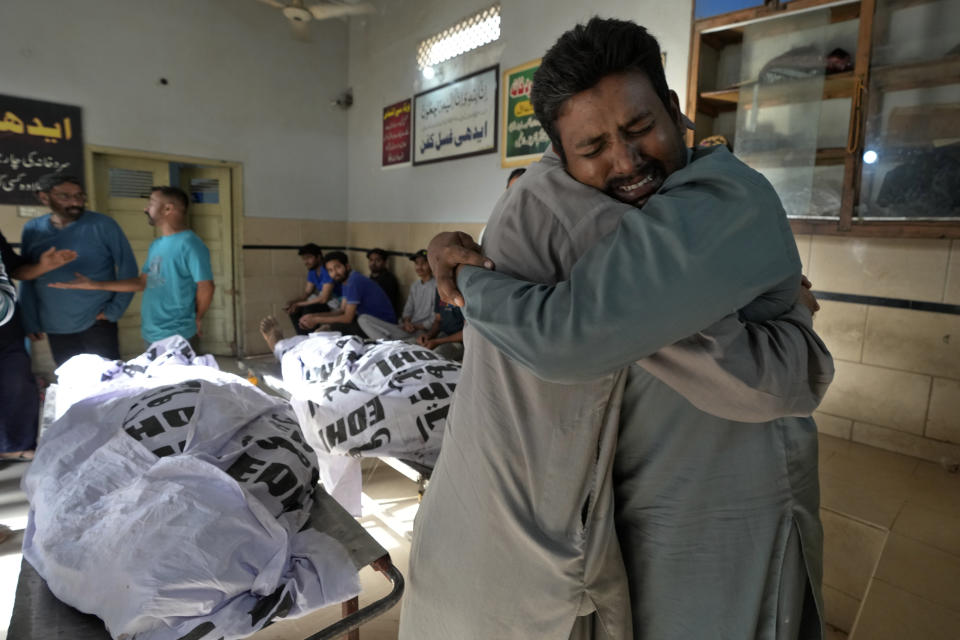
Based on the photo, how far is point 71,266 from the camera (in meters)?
3.20

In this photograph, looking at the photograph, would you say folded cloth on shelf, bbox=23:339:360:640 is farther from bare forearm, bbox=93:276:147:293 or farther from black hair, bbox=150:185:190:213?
black hair, bbox=150:185:190:213

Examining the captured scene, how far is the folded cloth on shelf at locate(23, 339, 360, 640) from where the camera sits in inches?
40.5

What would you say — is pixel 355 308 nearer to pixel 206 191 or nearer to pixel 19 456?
pixel 19 456

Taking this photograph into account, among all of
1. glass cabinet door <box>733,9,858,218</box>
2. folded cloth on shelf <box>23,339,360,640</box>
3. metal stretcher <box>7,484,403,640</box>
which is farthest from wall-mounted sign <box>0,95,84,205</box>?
glass cabinet door <box>733,9,858,218</box>

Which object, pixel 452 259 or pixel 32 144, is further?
pixel 32 144

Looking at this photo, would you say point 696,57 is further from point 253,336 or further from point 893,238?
point 253,336

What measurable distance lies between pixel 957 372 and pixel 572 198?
260 centimetres

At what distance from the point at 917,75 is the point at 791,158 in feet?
1.81

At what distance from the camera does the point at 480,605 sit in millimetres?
751

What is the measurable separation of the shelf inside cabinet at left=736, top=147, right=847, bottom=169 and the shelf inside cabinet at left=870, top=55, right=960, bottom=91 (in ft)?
1.01

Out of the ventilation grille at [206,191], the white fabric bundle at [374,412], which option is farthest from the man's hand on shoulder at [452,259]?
the ventilation grille at [206,191]

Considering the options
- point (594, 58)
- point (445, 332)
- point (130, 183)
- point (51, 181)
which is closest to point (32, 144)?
point (130, 183)

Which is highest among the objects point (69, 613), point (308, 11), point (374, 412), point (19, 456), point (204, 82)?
point (308, 11)

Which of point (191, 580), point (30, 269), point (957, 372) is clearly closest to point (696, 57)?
point (957, 372)
